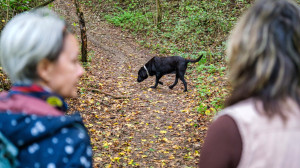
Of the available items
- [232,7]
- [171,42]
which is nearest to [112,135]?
[171,42]

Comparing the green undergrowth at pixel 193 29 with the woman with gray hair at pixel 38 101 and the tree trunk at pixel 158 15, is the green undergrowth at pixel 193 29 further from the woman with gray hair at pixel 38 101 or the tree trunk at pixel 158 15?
the woman with gray hair at pixel 38 101

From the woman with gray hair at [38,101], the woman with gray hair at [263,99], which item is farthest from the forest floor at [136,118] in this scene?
the woman with gray hair at [38,101]

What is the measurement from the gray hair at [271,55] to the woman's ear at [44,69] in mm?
1044

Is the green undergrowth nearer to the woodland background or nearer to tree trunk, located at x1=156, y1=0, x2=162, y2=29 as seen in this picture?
the woodland background

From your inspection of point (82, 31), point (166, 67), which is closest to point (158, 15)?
point (82, 31)

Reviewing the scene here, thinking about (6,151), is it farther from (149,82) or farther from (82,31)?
(82,31)

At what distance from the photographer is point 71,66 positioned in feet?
4.62

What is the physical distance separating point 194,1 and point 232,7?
3748 mm

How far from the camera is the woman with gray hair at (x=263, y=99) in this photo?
4.06 ft

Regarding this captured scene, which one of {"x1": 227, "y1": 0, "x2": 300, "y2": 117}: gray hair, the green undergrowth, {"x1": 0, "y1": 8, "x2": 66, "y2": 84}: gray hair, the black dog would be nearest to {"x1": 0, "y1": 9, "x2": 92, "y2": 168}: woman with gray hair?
{"x1": 0, "y1": 8, "x2": 66, "y2": 84}: gray hair

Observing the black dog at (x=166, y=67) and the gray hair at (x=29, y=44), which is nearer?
the gray hair at (x=29, y=44)

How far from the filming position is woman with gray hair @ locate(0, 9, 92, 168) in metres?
1.18

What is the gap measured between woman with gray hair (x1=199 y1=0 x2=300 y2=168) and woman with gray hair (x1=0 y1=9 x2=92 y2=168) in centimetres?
76

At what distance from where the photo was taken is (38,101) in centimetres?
127
